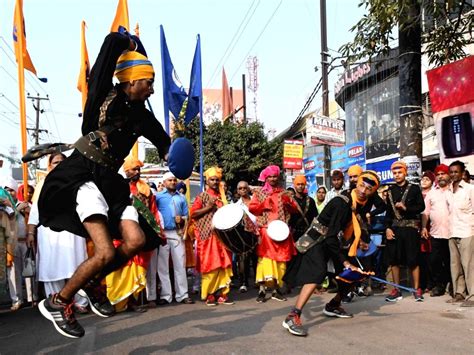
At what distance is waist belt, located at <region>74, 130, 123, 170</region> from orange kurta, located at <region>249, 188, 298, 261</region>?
4171mm

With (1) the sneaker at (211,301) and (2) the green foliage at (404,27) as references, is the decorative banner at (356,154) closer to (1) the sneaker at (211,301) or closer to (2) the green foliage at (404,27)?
(2) the green foliage at (404,27)

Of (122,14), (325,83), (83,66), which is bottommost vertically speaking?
(83,66)

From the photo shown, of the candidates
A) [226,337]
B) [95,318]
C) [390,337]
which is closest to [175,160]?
[226,337]

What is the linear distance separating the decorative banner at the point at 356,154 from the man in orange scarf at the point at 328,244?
439 inches

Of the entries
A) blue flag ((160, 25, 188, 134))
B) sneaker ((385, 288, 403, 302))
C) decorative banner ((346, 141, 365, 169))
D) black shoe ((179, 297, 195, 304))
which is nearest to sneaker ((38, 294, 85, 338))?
black shoe ((179, 297, 195, 304))

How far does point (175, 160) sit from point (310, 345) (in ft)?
6.87

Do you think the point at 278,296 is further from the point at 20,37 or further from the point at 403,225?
the point at 20,37

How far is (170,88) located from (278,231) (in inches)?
212

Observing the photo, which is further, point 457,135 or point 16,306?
point 457,135

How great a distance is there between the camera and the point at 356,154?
682 inches

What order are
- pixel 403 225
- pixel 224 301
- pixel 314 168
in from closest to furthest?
1. pixel 224 301
2. pixel 403 225
3. pixel 314 168

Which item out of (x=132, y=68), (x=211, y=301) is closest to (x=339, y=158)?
(x=211, y=301)

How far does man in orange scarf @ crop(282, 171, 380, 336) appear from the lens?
527 centimetres

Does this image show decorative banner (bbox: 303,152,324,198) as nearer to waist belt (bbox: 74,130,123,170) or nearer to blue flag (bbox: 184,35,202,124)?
blue flag (bbox: 184,35,202,124)
